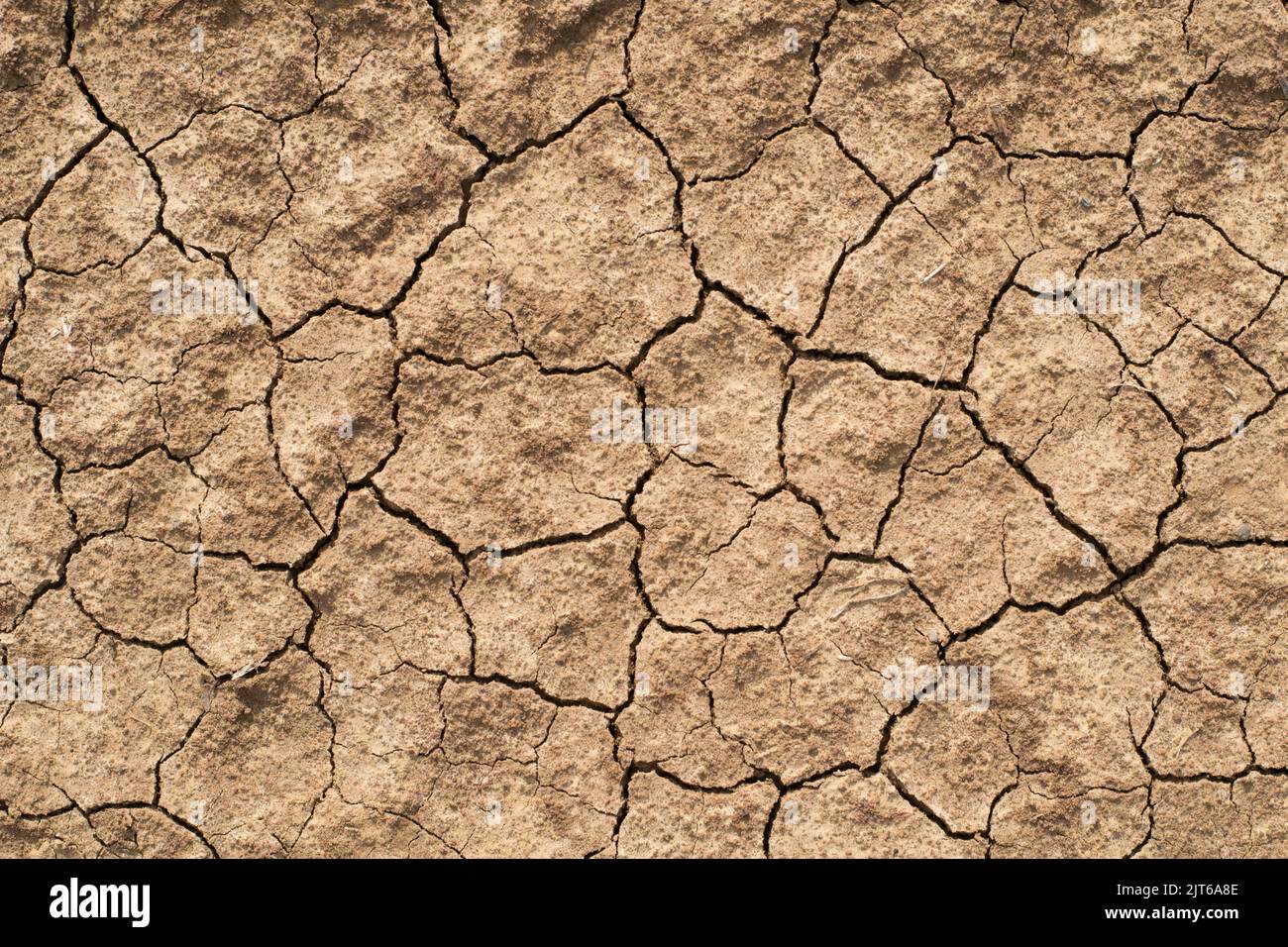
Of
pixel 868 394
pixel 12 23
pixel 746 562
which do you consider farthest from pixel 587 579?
pixel 12 23

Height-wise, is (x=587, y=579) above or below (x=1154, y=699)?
above

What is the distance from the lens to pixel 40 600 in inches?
108

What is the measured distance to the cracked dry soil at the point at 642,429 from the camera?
265 centimetres

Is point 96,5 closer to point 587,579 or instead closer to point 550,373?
point 550,373

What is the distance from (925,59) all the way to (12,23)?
254 cm

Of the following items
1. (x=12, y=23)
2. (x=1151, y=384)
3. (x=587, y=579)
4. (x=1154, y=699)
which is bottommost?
(x=1154, y=699)

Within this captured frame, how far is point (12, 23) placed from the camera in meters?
2.82

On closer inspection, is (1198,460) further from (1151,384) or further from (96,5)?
(96,5)

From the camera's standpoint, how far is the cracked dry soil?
2650mm

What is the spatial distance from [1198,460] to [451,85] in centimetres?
226

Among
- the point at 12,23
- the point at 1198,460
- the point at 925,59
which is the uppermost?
the point at 12,23

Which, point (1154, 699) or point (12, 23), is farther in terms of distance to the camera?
point (12, 23)

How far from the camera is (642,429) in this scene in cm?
272

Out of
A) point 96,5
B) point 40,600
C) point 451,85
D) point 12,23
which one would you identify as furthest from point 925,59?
point 40,600
